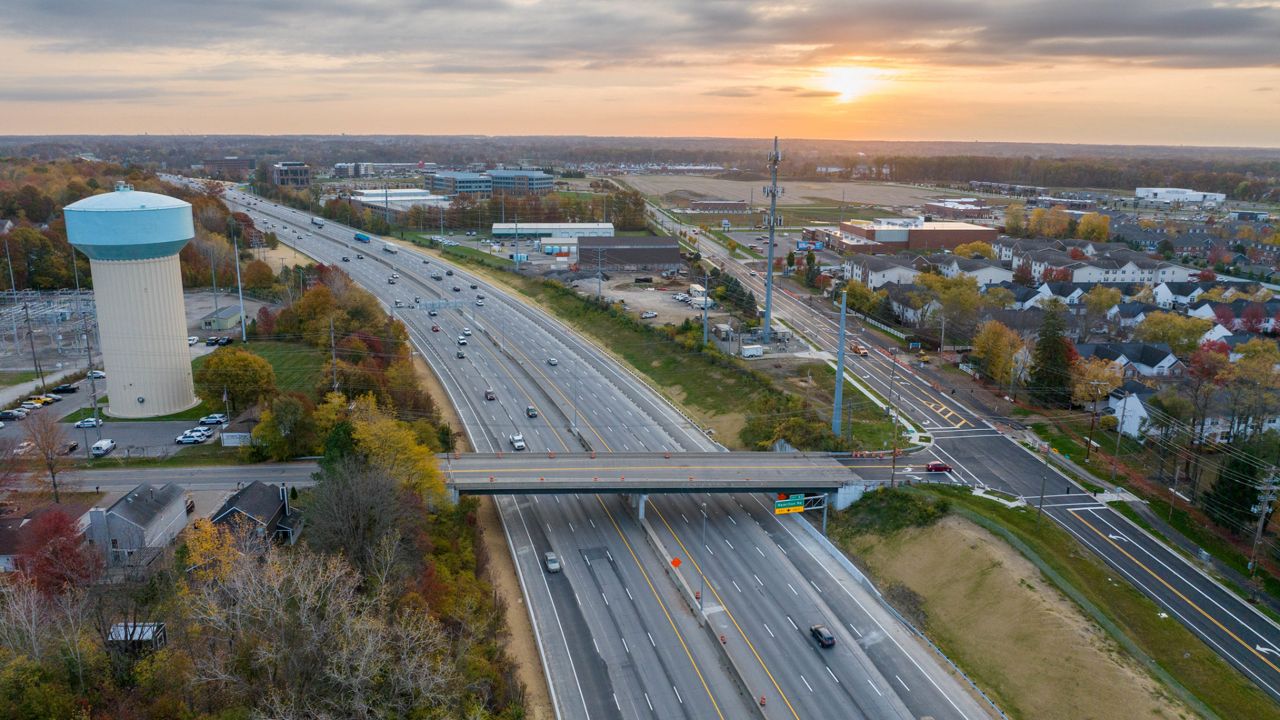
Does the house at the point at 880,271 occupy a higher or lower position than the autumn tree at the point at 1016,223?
lower

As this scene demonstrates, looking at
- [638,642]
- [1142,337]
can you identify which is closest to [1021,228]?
[1142,337]

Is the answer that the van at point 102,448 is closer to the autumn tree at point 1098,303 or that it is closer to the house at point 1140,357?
the house at point 1140,357

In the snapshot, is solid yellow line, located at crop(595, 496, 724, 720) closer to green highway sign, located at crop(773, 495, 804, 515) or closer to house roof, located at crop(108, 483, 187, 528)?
green highway sign, located at crop(773, 495, 804, 515)

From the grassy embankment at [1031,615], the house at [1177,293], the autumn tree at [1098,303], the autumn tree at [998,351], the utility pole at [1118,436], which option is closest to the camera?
the grassy embankment at [1031,615]

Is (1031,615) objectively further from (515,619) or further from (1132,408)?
(1132,408)

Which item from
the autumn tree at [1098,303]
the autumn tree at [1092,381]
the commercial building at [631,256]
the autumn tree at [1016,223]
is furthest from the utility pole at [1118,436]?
the autumn tree at [1016,223]

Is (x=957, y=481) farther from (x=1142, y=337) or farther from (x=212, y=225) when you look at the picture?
(x=212, y=225)
